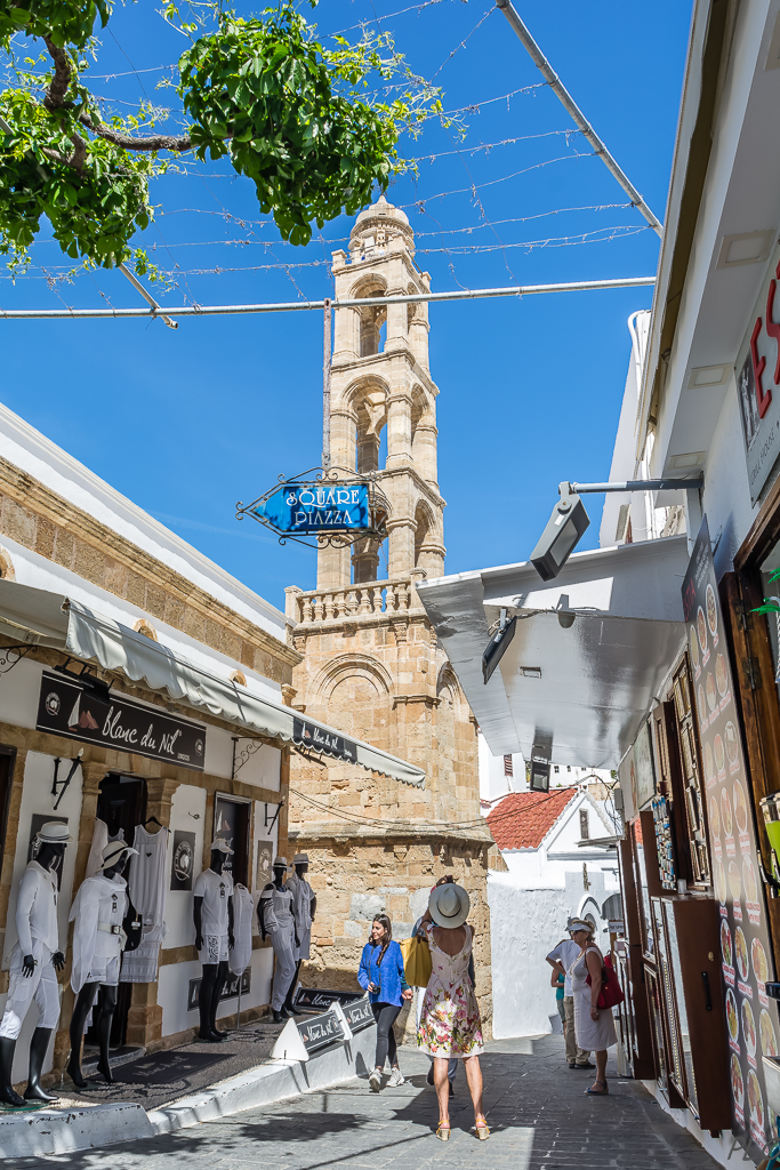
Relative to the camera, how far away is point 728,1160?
13.6 feet

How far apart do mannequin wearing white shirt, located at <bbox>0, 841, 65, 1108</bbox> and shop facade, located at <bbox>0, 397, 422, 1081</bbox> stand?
31cm

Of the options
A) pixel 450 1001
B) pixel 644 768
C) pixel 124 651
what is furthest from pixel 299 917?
pixel 124 651

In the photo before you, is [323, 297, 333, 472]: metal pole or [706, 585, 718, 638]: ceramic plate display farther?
[323, 297, 333, 472]: metal pole

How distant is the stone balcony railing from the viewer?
68.0ft

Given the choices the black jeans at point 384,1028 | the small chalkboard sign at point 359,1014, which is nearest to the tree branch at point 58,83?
the black jeans at point 384,1028

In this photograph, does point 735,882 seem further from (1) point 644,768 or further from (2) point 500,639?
(1) point 644,768

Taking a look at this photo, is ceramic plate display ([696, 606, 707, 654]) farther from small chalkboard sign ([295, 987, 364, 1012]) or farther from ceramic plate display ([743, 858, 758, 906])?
small chalkboard sign ([295, 987, 364, 1012])

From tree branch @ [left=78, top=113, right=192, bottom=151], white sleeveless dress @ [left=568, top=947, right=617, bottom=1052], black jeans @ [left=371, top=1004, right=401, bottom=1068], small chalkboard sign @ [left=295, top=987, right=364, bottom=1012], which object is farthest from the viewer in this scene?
small chalkboard sign @ [left=295, top=987, right=364, bottom=1012]

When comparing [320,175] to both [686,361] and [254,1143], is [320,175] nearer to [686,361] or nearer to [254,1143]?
[686,361]

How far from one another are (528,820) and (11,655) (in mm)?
23013

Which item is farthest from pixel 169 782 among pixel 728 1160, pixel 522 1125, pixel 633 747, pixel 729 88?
pixel 729 88

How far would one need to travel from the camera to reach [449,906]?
605 cm

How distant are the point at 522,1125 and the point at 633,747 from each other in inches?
187

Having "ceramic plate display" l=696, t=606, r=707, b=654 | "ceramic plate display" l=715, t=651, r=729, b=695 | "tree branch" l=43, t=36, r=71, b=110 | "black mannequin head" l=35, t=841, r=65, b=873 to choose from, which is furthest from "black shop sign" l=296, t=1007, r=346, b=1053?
"tree branch" l=43, t=36, r=71, b=110
